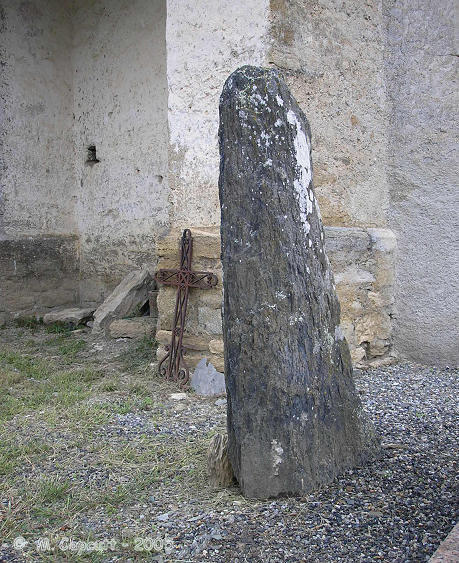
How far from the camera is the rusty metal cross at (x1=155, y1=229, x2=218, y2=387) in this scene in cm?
420

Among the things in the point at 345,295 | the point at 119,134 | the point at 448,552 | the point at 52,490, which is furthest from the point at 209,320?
the point at 119,134

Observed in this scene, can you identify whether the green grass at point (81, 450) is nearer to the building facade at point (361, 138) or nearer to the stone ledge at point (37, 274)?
the building facade at point (361, 138)

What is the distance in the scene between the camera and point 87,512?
2.34 meters

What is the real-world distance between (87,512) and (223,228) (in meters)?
1.25

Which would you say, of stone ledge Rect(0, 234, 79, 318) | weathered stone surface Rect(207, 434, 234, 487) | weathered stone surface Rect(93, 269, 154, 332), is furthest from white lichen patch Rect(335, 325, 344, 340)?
stone ledge Rect(0, 234, 79, 318)

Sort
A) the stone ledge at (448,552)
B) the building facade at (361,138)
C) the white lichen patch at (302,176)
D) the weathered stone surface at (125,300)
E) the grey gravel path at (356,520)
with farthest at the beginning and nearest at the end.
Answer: the weathered stone surface at (125,300), the building facade at (361,138), the white lichen patch at (302,176), the grey gravel path at (356,520), the stone ledge at (448,552)

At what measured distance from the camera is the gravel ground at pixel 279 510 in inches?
77.3

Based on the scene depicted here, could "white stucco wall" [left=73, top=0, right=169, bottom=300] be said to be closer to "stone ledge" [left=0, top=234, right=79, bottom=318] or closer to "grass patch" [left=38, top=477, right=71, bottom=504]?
"stone ledge" [left=0, top=234, right=79, bottom=318]

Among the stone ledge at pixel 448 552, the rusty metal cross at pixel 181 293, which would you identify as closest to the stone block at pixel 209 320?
the rusty metal cross at pixel 181 293

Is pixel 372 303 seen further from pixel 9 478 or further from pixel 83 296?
pixel 83 296

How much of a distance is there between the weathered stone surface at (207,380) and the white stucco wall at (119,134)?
2705 millimetres

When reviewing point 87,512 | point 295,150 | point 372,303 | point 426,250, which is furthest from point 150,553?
point 426,250

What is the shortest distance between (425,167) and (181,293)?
2086 mm

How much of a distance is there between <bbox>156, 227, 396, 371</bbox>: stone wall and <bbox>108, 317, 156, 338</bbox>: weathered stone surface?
1216 mm
